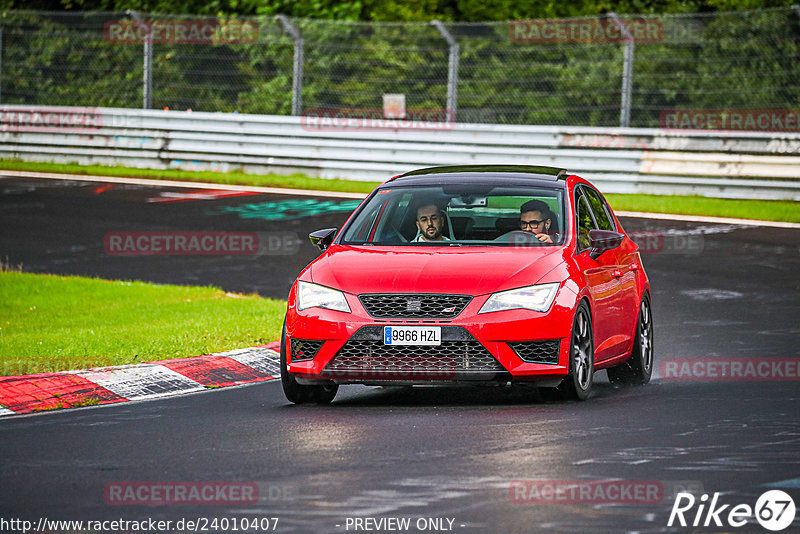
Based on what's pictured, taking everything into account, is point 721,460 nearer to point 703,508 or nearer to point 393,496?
point 703,508

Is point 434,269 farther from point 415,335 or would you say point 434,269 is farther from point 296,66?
point 296,66

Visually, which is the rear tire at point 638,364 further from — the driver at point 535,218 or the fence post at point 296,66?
the fence post at point 296,66

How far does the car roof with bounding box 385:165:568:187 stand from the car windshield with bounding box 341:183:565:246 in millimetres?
88

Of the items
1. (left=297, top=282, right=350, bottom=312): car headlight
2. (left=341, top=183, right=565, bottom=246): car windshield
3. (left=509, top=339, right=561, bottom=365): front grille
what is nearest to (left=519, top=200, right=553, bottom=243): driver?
(left=341, top=183, right=565, bottom=246): car windshield

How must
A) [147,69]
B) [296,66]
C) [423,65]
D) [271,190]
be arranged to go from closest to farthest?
[271,190] < [423,65] < [296,66] < [147,69]

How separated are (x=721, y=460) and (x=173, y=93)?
72.2 feet

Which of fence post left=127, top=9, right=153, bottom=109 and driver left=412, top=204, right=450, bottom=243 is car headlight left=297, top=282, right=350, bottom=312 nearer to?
driver left=412, top=204, right=450, bottom=243

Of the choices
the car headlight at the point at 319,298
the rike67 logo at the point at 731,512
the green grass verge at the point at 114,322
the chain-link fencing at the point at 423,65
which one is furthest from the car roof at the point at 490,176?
the chain-link fencing at the point at 423,65

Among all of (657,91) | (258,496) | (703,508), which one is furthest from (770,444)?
(657,91)

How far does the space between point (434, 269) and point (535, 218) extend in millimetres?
1231

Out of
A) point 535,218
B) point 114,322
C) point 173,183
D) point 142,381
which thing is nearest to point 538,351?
point 535,218

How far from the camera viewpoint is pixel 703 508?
656 centimetres

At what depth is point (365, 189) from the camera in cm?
2536

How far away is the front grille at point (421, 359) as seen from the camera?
30.1ft
